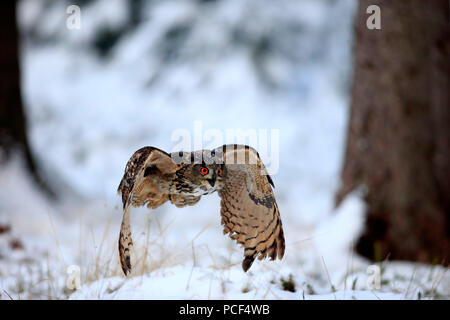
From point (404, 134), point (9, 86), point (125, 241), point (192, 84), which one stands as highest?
point (192, 84)

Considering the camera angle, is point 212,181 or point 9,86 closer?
point 212,181

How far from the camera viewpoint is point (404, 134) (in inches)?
119

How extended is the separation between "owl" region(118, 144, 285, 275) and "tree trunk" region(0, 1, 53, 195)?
3346 millimetres

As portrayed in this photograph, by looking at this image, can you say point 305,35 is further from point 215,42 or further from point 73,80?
point 73,80

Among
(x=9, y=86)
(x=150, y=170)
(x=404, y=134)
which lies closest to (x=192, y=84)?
(x=9, y=86)

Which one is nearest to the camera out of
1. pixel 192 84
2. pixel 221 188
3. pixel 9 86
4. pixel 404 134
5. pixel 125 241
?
pixel 125 241

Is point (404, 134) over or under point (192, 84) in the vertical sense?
under

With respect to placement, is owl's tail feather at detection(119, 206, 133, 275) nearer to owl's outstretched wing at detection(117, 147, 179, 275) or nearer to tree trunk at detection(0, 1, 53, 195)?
owl's outstretched wing at detection(117, 147, 179, 275)

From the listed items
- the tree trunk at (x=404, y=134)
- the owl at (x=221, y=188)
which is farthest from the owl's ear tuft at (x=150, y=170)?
the tree trunk at (x=404, y=134)

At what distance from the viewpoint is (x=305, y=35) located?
22.6ft

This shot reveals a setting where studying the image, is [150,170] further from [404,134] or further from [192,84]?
[192,84]

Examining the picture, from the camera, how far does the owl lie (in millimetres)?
1263

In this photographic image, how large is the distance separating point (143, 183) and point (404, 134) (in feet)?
7.74

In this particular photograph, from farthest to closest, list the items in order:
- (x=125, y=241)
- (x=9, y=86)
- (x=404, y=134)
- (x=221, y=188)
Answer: (x=9, y=86)
(x=404, y=134)
(x=221, y=188)
(x=125, y=241)
